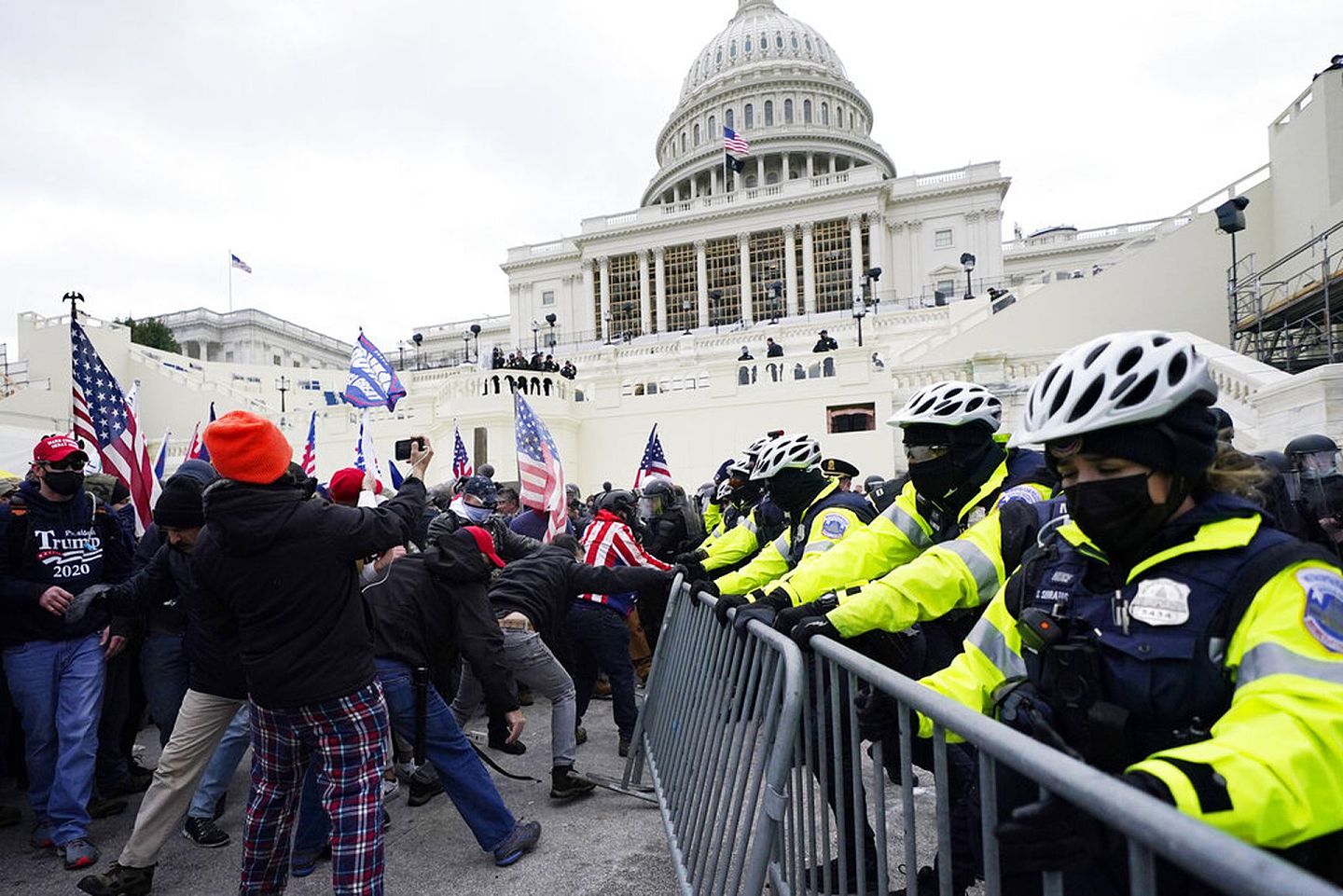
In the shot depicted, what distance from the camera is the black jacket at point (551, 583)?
4828 mm

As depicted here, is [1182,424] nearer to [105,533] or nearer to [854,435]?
[105,533]

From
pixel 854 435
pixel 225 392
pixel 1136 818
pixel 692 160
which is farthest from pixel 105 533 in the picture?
pixel 692 160

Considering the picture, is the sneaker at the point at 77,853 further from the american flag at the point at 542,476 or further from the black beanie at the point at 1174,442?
the black beanie at the point at 1174,442

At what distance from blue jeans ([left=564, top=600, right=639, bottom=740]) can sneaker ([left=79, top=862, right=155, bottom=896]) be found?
271cm

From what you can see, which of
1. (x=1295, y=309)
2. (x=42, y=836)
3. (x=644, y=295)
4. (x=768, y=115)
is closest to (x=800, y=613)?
(x=42, y=836)

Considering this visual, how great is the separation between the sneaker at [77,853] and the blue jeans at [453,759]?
171 cm

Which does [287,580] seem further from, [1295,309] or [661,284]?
[661,284]

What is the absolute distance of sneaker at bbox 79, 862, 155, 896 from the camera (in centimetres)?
352

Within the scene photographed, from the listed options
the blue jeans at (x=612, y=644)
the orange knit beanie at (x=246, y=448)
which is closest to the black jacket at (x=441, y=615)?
the orange knit beanie at (x=246, y=448)

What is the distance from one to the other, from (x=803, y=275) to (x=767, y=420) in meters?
40.5

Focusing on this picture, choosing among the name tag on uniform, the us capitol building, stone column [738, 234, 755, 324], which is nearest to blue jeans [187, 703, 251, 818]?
the name tag on uniform

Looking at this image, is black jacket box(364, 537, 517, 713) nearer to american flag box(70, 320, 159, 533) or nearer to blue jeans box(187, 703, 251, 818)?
blue jeans box(187, 703, 251, 818)

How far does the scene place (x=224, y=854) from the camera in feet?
13.5

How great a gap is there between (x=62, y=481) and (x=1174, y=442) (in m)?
5.11
